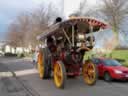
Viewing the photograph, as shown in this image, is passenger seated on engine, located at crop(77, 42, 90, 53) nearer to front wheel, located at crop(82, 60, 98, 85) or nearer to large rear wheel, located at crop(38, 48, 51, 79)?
front wheel, located at crop(82, 60, 98, 85)

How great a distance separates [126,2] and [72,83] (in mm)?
36548

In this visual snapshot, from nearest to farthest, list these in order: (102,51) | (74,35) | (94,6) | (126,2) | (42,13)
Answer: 1. (74,35)
2. (102,51)
3. (126,2)
4. (94,6)
5. (42,13)

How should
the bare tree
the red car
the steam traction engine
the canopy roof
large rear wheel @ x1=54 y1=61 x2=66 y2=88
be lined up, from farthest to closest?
the bare tree → the red car → the steam traction engine → the canopy roof → large rear wheel @ x1=54 y1=61 x2=66 y2=88

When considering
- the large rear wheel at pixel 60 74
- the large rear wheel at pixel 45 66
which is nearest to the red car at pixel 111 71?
the large rear wheel at pixel 45 66

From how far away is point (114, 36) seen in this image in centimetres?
4953

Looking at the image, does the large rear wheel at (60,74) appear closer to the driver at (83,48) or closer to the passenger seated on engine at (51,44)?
the driver at (83,48)

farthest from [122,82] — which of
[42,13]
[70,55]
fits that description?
[42,13]

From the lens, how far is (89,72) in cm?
1806

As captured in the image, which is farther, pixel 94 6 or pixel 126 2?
pixel 94 6

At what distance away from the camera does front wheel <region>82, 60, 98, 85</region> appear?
17406 mm

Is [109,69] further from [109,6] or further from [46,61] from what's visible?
[109,6]

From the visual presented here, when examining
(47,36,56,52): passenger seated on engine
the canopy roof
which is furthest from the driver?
(47,36,56,52): passenger seated on engine

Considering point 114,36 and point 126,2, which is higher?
point 126,2

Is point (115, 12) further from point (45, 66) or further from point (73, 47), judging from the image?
point (73, 47)
